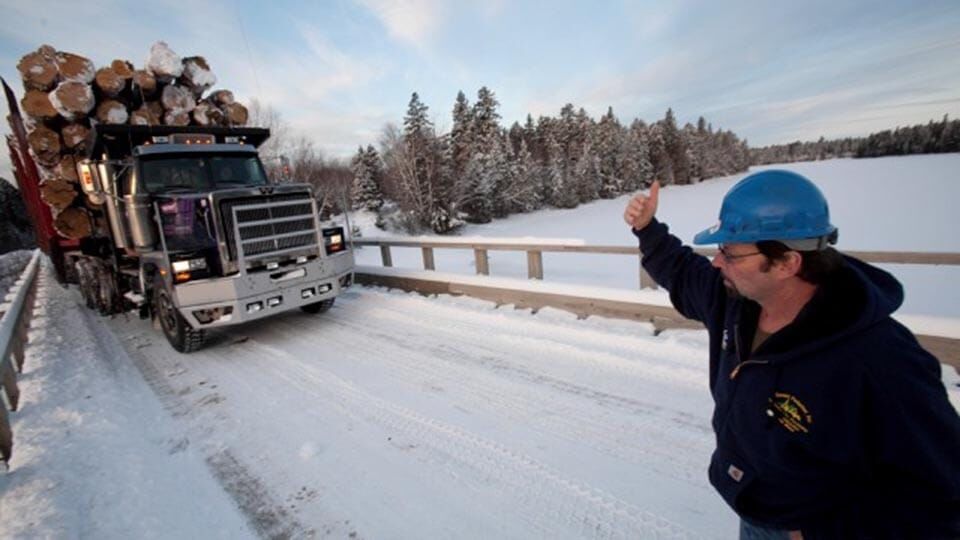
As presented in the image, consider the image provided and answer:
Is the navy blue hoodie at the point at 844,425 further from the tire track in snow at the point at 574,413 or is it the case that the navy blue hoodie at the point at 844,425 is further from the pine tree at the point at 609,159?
the pine tree at the point at 609,159

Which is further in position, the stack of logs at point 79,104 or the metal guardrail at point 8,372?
the stack of logs at point 79,104

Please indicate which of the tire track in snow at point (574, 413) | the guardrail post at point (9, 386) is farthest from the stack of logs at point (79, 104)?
the tire track in snow at point (574, 413)

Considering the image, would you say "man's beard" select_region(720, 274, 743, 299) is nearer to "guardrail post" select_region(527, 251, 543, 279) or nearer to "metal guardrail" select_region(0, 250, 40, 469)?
"metal guardrail" select_region(0, 250, 40, 469)

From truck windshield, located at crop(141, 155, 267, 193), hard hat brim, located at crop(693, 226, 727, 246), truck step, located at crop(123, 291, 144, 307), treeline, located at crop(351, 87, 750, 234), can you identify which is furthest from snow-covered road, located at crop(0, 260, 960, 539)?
treeline, located at crop(351, 87, 750, 234)

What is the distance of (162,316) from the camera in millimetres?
6676

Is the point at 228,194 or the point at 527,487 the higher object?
the point at 228,194

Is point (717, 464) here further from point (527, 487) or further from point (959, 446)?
point (527, 487)

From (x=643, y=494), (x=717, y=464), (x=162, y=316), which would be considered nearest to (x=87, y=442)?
(x=162, y=316)

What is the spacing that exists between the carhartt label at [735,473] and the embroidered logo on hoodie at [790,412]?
260mm

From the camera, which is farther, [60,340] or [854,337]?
[60,340]

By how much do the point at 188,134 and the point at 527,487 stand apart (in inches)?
295

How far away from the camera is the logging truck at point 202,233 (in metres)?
5.91

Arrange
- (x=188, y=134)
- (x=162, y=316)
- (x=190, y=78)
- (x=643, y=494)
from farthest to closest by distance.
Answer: (x=190, y=78)
(x=188, y=134)
(x=162, y=316)
(x=643, y=494)

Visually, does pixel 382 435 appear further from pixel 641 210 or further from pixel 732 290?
pixel 732 290
